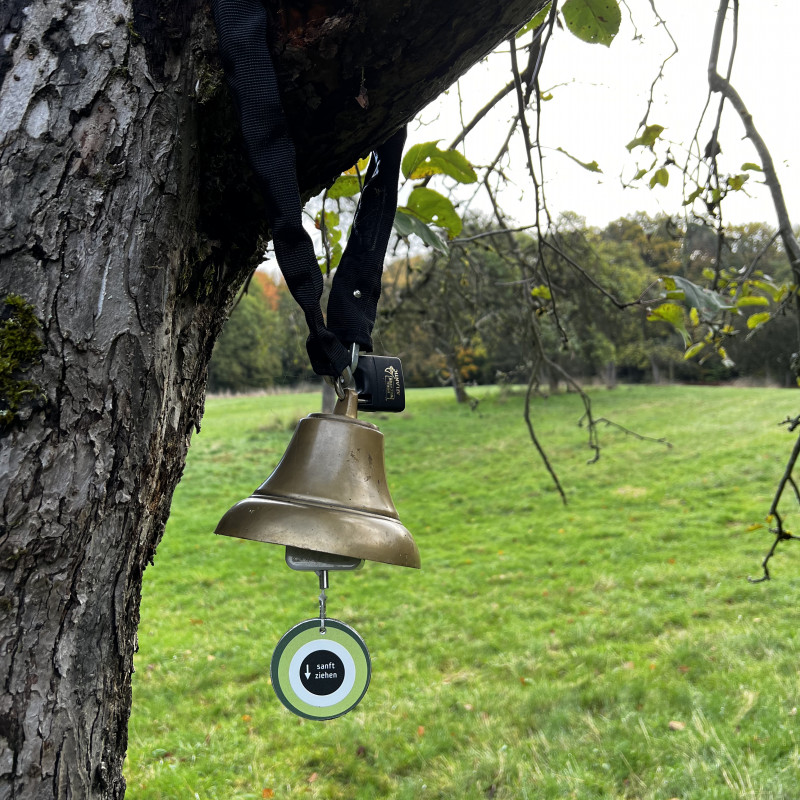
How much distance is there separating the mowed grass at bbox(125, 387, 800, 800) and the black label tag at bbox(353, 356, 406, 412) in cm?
305

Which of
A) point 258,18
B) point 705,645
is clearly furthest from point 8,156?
point 705,645

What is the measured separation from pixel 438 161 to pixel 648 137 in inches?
41.6

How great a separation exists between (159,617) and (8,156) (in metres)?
6.01

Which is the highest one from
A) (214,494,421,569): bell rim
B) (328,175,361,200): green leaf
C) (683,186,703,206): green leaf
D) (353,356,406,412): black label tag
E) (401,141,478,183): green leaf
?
(683,186,703,206): green leaf

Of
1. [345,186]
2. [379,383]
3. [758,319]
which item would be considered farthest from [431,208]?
[758,319]

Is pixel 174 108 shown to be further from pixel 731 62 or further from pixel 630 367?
pixel 630 367

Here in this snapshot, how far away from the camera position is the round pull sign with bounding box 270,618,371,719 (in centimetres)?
107

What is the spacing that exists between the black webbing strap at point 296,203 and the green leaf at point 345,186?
232 mm

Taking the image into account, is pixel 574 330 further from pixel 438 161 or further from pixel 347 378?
pixel 347 378

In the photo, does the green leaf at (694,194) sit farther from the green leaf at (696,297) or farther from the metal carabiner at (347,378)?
the metal carabiner at (347,378)

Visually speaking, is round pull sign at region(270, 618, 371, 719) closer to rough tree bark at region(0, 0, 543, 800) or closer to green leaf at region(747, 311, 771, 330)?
rough tree bark at region(0, 0, 543, 800)

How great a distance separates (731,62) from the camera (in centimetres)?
225

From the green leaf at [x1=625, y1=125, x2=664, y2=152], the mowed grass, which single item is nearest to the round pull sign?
the green leaf at [x1=625, y1=125, x2=664, y2=152]

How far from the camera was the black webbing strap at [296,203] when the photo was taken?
2.64ft
